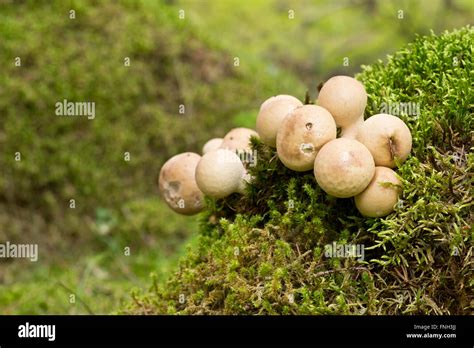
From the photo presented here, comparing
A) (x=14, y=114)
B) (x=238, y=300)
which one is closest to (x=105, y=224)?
(x=14, y=114)

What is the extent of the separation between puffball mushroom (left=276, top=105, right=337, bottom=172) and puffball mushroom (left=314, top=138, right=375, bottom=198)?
39mm

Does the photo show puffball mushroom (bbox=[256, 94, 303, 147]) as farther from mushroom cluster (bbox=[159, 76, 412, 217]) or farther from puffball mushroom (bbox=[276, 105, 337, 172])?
puffball mushroom (bbox=[276, 105, 337, 172])

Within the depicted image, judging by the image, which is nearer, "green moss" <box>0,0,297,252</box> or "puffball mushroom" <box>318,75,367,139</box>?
"puffball mushroom" <box>318,75,367,139</box>

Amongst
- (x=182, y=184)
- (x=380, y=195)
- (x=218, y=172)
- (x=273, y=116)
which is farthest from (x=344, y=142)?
(x=182, y=184)

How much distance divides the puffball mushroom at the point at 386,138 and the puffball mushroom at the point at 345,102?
0.05m

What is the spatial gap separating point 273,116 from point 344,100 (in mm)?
264

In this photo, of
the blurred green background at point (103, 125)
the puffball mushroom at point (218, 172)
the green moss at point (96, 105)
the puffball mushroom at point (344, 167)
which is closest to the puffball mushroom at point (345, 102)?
the puffball mushroom at point (344, 167)

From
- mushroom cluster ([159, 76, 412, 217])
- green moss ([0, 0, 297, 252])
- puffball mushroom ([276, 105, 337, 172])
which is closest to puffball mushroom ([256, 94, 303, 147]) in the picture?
mushroom cluster ([159, 76, 412, 217])

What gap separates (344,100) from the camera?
1.94 metres

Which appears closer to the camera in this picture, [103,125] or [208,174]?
[208,174]

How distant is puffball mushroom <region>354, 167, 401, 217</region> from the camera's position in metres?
1.89

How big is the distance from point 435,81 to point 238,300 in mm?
1135

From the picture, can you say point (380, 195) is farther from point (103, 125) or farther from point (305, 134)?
point (103, 125)

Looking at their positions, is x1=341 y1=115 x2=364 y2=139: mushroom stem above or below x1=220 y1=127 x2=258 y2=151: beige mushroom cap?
below
